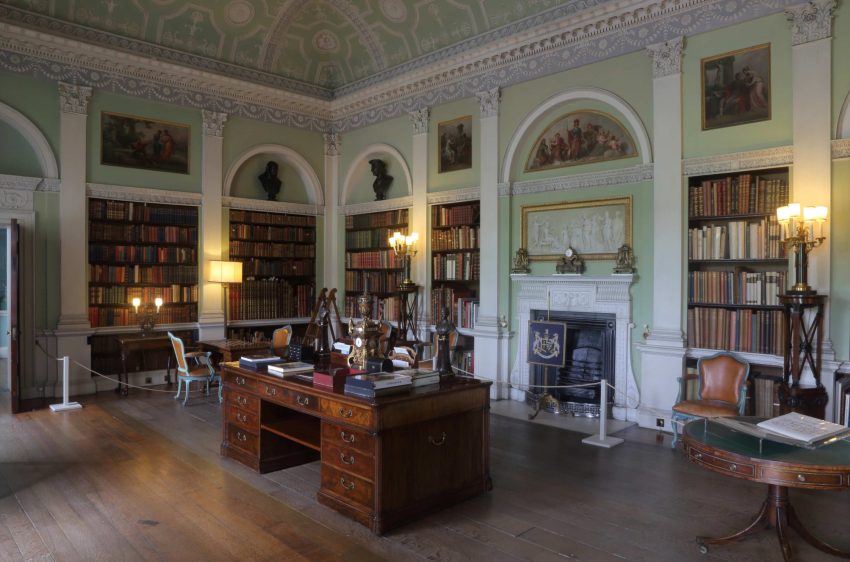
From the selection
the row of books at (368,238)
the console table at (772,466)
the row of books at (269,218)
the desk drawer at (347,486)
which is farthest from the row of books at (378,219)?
the console table at (772,466)

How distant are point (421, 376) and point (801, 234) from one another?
3.66 m

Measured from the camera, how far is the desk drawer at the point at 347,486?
155 inches

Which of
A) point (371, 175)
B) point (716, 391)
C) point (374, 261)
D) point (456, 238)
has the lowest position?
point (716, 391)

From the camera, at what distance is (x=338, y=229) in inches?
428

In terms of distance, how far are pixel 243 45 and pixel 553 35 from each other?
16.9 feet

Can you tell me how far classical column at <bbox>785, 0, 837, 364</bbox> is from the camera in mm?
5566

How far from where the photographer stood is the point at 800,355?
5582 millimetres

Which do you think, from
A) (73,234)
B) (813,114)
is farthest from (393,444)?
(73,234)

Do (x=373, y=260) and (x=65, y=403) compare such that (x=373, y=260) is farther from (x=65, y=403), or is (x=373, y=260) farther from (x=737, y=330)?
(x=737, y=330)

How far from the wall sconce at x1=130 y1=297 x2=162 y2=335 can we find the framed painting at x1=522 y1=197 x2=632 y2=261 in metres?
5.56

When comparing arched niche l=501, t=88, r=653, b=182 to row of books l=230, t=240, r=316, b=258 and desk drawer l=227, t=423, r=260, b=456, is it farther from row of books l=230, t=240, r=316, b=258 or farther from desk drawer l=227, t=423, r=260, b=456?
desk drawer l=227, t=423, r=260, b=456

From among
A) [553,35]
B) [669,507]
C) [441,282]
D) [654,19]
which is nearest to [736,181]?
[654,19]

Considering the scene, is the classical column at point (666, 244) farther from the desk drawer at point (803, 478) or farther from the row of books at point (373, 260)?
the row of books at point (373, 260)

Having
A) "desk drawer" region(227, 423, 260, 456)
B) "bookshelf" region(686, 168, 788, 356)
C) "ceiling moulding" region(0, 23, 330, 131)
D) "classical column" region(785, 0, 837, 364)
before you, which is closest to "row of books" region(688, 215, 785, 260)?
"bookshelf" region(686, 168, 788, 356)
